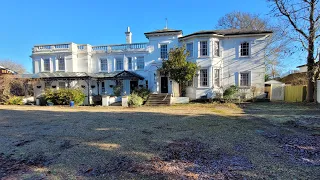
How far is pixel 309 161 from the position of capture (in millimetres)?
3971

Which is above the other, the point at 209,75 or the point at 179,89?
the point at 209,75

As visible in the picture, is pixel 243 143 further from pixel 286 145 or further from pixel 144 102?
pixel 144 102

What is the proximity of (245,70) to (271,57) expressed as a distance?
10151mm

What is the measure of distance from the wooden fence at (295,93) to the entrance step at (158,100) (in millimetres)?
12088

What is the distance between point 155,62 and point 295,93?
14189 mm

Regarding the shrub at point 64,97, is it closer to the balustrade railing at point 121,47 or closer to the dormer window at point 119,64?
the dormer window at point 119,64

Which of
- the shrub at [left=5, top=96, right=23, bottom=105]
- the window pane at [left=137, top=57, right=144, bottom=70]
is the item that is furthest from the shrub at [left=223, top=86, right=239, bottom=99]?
the shrub at [left=5, top=96, right=23, bottom=105]

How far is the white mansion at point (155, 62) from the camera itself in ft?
59.3

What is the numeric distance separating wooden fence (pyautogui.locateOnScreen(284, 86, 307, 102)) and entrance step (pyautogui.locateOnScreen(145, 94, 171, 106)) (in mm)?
12088

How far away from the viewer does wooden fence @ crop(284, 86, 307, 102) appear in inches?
672

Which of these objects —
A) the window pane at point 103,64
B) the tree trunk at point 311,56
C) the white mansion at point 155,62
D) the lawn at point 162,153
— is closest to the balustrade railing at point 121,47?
the white mansion at point 155,62

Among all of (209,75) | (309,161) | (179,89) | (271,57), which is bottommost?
(309,161)

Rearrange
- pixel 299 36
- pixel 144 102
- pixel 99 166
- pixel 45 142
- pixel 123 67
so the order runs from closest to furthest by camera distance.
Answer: pixel 99 166 → pixel 45 142 → pixel 299 36 → pixel 144 102 → pixel 123 67

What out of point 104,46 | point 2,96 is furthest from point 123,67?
point 2,96
